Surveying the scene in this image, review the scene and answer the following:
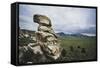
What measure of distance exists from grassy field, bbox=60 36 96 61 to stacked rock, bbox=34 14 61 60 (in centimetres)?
8

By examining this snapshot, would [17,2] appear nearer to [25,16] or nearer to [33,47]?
[25,16]

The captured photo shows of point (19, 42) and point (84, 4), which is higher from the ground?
point (84, 4)

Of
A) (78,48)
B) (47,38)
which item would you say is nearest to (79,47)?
(78,48)

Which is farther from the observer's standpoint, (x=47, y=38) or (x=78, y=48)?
(x=78, y=48)

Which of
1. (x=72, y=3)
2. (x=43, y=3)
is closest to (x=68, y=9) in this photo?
(x=72, y=3)

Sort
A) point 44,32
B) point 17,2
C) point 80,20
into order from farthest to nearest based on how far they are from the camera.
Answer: point 80,20 → point 44,32 → point 17,2

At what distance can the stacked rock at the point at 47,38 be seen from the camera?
7.04ft

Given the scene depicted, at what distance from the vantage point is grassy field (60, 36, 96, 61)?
2256 mm

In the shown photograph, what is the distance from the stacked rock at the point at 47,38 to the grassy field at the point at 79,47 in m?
0.08

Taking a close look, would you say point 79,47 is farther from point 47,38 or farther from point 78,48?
point 47,38

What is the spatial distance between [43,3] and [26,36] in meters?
0.32

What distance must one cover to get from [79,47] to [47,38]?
33 centimetres

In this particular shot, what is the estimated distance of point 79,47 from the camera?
7.58ft
